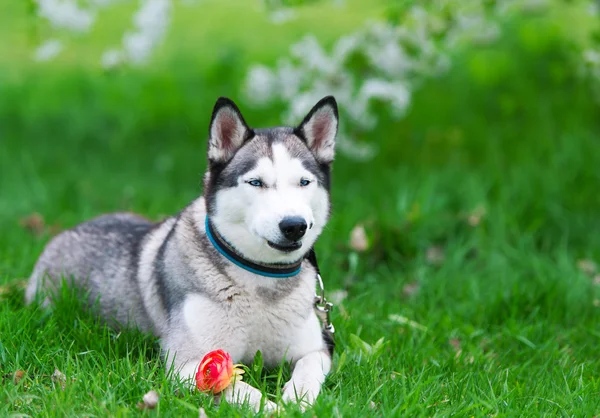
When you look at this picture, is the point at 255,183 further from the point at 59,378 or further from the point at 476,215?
the point at 476,215

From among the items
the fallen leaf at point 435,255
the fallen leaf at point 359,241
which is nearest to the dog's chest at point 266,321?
the fallen leaf at point 359,241

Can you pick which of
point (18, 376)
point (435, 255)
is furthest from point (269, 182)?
point (435, 255)

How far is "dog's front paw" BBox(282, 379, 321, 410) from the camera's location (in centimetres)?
290

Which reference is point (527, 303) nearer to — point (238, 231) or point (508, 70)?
point (238, 231)

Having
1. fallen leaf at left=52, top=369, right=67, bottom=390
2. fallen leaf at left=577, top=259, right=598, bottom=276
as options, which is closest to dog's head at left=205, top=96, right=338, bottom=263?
fallen leaf at left=52, top=369, right=67, bottom=390

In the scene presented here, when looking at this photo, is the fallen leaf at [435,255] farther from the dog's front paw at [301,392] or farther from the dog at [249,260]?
the dog's front paw at [301,392]

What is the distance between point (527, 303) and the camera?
4.59 m

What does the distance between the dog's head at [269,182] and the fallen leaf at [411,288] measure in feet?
5.28

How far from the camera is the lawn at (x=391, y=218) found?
3.16m

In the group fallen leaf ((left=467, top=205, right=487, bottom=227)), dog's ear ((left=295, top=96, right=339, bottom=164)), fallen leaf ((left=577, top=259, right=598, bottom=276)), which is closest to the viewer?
dog's ear ((left=295, top=96, right=339, bottom=164))

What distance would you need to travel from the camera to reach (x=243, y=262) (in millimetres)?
3283

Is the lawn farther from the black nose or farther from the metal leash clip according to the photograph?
the black nose

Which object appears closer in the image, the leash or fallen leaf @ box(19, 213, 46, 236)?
the leash

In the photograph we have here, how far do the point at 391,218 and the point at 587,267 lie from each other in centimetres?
149
